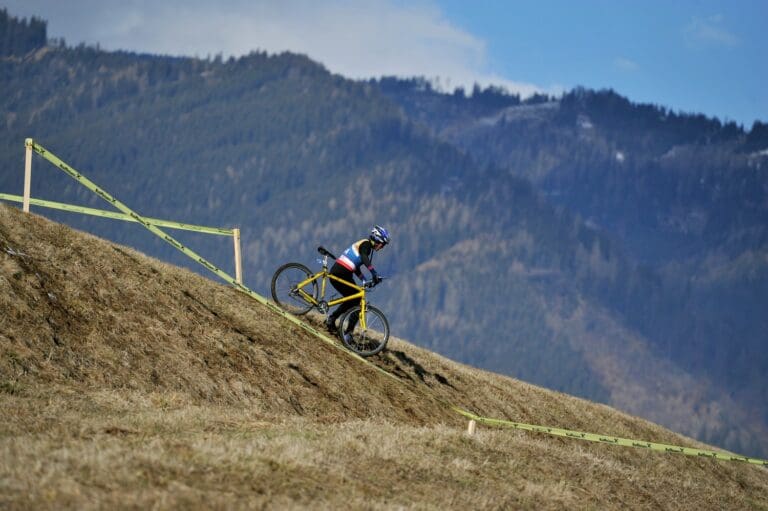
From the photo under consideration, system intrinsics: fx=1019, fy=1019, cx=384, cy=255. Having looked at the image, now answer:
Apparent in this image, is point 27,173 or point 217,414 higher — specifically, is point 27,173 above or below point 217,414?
above

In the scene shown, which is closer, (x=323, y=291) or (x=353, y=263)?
(x=353, y=263)

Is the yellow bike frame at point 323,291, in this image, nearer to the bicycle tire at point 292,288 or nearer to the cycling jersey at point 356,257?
the bicycle tire at point 292,288

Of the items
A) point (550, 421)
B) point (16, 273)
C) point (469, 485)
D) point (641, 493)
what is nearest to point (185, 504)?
point (469, 485)

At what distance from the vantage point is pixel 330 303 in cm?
2777

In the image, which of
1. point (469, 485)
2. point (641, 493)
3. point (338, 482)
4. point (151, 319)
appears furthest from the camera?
point (151, 319)

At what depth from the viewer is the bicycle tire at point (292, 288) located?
28.2 metres

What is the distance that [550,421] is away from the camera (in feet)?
111

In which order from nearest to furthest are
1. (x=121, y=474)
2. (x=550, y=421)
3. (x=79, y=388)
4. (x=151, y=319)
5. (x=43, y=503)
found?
(x=43, y=503) < (x=121, y=474) < (x=79, y=388) < (x=151, y=319) < (x=550, y=421)

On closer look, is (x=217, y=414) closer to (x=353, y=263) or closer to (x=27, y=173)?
(x=353, y=263)

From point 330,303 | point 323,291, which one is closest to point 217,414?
point 330,303

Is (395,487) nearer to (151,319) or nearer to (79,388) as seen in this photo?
(79,388)

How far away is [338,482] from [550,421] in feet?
65.2

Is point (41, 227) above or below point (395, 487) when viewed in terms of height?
above

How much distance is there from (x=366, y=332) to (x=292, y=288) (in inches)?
94.8
